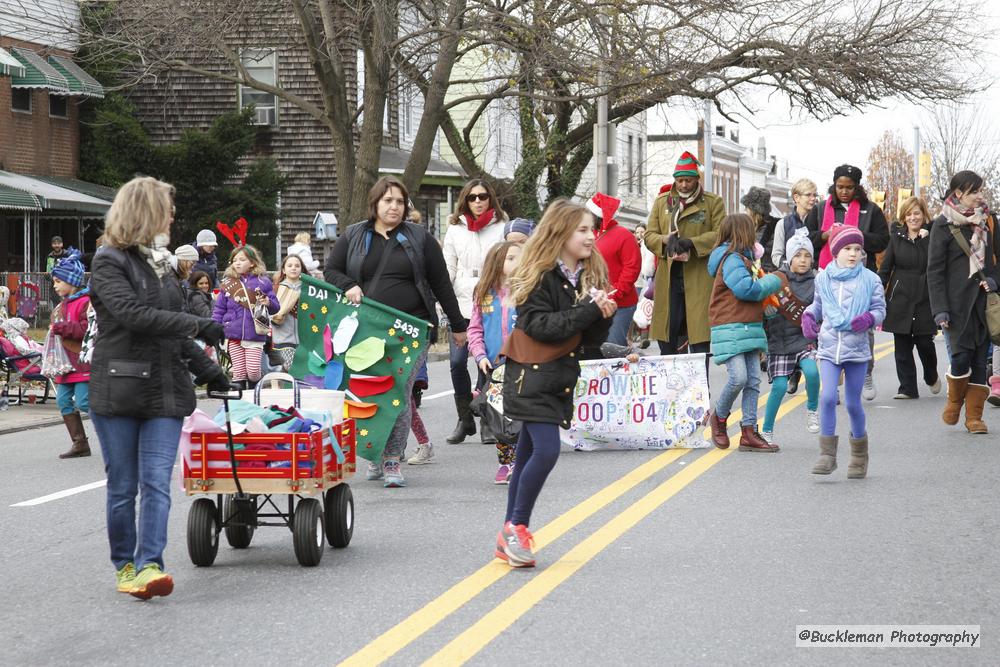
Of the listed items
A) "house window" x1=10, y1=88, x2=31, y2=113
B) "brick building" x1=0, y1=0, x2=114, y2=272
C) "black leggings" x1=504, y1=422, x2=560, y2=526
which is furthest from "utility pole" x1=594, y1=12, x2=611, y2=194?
"black leggings" x1=504, y1=422, x2=560, y2=526

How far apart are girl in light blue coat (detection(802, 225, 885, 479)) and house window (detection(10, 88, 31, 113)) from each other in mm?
24907

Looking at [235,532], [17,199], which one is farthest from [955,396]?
[17,199]

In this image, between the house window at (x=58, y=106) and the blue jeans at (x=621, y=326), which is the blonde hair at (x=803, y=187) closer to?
the blue jeans at (x=621, y=326)

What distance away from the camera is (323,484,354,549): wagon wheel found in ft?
24.7

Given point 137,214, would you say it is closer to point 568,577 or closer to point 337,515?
point 337,515

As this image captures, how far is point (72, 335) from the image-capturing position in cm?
1144

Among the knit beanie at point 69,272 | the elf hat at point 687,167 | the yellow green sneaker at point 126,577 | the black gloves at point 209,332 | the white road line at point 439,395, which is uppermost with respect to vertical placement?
the elf hat at point 687,167

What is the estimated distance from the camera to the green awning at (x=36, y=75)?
98.6 feet

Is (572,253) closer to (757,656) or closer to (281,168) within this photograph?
(757,656)

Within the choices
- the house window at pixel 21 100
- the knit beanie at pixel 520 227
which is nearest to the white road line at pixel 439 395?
the knit beanie at pixel 520 227

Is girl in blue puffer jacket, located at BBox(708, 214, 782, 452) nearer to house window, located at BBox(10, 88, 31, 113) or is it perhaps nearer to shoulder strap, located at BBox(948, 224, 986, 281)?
shoulder strap, located at BBox(948, 224, 986, 281)

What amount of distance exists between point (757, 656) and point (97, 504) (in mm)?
5264

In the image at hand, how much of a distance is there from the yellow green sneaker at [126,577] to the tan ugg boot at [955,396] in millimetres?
7430

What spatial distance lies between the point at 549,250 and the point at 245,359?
8.91 metres
